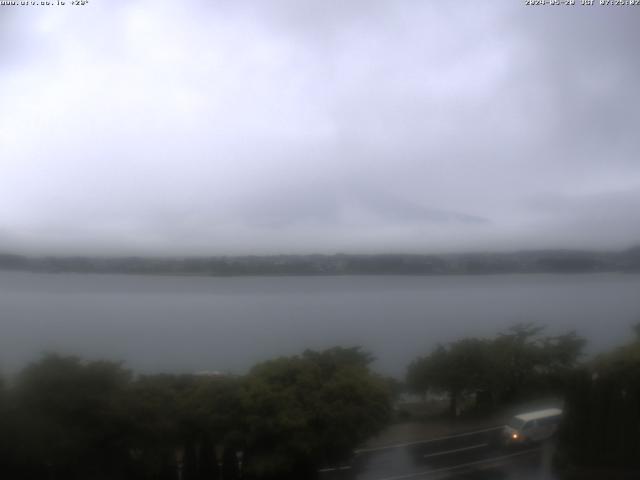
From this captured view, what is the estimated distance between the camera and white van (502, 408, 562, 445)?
11.7 ft

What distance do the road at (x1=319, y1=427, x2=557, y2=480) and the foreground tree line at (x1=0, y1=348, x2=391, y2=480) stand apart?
147 mm

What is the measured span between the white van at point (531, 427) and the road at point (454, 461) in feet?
0.16

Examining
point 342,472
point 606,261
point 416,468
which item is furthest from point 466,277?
point 342,472

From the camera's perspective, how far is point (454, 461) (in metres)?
3.47

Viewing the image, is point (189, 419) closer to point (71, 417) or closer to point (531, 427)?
point (71, 417)

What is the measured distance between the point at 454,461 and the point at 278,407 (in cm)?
116

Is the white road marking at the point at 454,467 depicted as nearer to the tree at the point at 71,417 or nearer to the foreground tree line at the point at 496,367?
the foreground tree line at the point at 496,367

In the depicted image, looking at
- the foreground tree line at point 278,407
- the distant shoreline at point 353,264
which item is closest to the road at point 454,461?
the foreground tree line at point 278,407

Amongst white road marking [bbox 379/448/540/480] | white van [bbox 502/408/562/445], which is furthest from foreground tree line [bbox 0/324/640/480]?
white road marking [bbox 379/448/540/480]

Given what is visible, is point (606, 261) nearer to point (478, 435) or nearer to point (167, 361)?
point (478, 435)

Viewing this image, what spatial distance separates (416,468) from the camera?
3.37 meters

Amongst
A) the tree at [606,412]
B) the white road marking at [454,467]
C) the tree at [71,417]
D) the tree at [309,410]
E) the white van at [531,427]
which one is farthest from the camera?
the tree at [606,412]

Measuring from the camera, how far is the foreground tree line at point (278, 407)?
298 centimetres

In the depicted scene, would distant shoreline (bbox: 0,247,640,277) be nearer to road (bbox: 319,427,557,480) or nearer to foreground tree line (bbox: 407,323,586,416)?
foreground tree line (bbox: 407,323,586,416)
